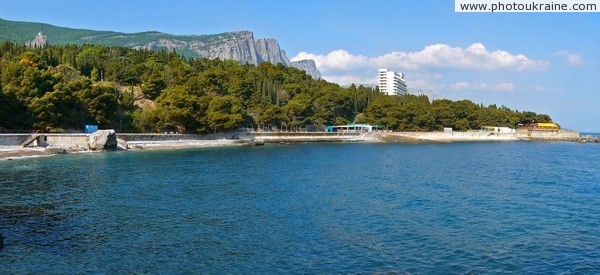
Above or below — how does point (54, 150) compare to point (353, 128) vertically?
below

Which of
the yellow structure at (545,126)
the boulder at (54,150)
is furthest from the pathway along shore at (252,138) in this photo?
the yellow structure at (545,126)

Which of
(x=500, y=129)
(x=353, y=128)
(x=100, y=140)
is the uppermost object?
(x=353, y=128)

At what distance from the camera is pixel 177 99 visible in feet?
265

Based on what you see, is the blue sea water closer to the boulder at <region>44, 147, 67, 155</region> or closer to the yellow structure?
the boulder at <region>44, 147, 67, 155</region>

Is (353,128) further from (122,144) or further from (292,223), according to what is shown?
(292,223)

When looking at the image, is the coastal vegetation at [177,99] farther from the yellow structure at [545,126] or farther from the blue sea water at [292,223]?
the blue sea water at [292,223]

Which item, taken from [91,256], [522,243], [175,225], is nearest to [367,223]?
[522,243]

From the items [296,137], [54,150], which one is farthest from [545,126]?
[54,150]

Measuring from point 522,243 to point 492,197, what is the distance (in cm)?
1165

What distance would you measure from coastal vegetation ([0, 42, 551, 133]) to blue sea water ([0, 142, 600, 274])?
32200mm

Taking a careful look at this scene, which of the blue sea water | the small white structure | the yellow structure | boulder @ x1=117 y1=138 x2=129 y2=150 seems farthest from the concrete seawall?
the blue sea water

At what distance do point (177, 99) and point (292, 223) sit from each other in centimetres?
6460

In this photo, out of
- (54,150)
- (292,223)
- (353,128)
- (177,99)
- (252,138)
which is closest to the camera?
(292,223)

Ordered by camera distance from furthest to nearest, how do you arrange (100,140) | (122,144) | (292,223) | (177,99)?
1. (177,99)
2. (122,144)
3. (100,140)
4. (292,223)
